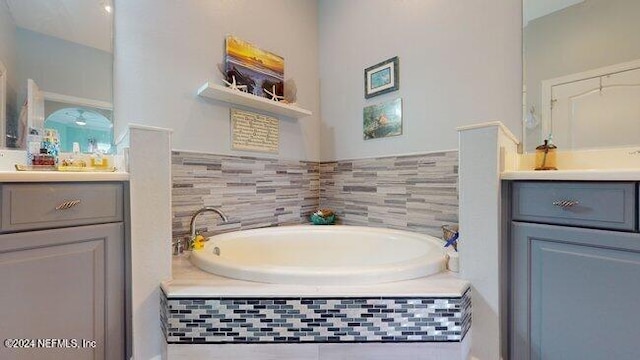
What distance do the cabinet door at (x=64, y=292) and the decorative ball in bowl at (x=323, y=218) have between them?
1.48m

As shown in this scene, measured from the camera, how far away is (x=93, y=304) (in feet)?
3.55

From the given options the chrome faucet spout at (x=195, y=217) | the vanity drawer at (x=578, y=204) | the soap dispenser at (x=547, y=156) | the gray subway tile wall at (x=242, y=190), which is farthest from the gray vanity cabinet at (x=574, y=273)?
the gray subway tile wall at (x=242, y=190)

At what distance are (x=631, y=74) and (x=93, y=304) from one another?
2603mm

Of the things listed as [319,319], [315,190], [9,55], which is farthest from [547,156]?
[9,55]

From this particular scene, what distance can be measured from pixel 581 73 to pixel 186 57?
2318mm

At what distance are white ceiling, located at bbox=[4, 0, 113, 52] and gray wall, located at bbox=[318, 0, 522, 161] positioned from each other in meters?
1.70

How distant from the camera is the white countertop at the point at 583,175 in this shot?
0.93m

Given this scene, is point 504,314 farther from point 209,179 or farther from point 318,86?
point 318,86

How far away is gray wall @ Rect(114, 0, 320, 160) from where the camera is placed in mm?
1605

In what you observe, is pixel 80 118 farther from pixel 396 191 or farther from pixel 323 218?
pixel 396 191

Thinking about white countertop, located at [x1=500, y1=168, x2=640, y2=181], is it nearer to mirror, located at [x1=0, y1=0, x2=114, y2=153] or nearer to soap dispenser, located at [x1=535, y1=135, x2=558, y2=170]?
soap dispenser, located at [x1=535, y1=135, x2=558, y2=170]

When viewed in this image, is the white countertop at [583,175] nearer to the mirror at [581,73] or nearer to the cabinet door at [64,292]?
the mirror at [581,73]

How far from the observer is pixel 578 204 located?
40.7 inches

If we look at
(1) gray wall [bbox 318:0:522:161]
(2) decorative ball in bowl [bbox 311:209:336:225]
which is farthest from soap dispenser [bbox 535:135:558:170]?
(2) decorative ball in bowl [bbox 311:209:336:225]
